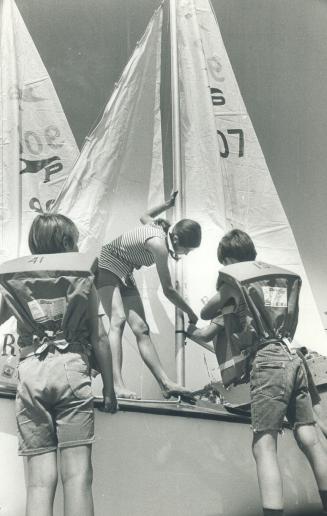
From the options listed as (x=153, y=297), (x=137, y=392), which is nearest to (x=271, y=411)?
(x=137, y=392)

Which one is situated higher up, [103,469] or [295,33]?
[295,33]

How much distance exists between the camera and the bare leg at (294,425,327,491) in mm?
2029

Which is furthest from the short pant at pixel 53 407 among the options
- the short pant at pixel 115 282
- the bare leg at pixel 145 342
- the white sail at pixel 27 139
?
the white sail at pixel 27 139

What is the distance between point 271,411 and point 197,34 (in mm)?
2109

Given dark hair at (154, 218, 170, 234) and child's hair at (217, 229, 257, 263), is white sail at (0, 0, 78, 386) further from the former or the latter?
child's hair at (217, 229, 257, 263)

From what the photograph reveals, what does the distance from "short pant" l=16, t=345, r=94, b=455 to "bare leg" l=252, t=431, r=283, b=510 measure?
1.66 feet

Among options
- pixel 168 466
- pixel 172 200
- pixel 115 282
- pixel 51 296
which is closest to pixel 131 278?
pixel 115 282

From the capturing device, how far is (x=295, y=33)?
10.9ft

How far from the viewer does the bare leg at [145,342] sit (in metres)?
2.63

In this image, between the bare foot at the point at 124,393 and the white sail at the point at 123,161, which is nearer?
the bare foot at the point at 124,393

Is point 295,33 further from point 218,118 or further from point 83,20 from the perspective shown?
point 83,20

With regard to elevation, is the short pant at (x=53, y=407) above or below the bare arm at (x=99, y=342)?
below

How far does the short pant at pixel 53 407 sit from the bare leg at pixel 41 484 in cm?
2

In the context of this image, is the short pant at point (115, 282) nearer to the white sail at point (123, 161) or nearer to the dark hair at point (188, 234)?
the dark hair at point (188, 234)
